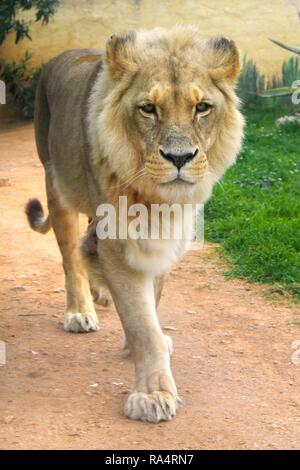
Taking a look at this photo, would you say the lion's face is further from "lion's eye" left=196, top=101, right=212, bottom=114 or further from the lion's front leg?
the lion's front leg

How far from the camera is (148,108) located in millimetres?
3934

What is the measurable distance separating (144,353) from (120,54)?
4.02 ft

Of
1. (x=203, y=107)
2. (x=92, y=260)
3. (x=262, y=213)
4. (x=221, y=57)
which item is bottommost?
(x=262, y=213)

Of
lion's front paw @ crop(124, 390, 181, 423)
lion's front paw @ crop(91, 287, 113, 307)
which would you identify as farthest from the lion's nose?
lion's front paw @ crop(124, 390, 181, 423)

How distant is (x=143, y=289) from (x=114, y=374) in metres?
0.55

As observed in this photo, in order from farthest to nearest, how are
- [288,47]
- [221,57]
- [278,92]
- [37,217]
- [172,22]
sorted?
[172,22], [278,92], [288,47], [37,217], [221,57]

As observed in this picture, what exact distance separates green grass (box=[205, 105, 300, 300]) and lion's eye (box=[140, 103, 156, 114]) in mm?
1331

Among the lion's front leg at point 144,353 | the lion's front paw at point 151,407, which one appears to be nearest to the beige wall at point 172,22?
the lion's front leg at point 144,353

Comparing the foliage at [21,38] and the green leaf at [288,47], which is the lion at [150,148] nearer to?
the green leaf at [288,47]

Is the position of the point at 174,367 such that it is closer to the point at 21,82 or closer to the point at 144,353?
the point at 144,353

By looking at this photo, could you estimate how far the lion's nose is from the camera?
383 cm

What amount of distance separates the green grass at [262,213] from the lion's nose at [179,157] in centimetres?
134

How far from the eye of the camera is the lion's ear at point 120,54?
406 centimetres

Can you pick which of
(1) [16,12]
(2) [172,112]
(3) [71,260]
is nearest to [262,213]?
(3) [71,260]
